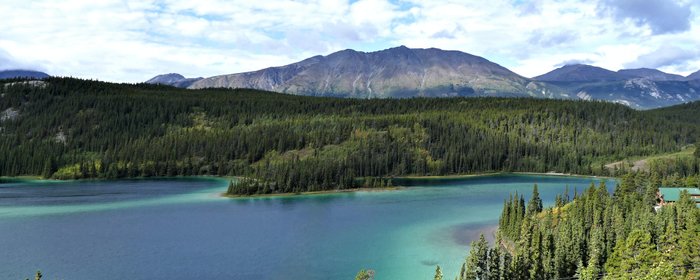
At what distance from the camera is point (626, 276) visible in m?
46.8

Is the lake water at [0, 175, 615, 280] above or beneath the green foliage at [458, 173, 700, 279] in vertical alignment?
beneath

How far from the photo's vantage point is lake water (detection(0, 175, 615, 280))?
212 ft

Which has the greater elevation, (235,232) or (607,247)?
(607,247)

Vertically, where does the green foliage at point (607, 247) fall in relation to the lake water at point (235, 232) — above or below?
above

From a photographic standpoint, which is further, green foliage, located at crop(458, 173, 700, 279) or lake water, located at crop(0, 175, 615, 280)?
lake water, located at crop(0, 175, 615, 280)

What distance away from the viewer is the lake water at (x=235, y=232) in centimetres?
6469

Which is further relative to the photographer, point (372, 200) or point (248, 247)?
point (372, 200)

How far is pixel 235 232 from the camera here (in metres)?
86.8

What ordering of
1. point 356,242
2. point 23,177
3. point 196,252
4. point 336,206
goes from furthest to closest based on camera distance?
point 23,177
point 336,206
point 356,242
point 196,252

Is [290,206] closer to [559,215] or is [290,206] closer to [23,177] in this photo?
[559,215]

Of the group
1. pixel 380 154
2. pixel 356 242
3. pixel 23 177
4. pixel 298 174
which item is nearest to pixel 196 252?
pixel 356 242

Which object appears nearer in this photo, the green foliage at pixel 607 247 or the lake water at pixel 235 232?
the green foliage at pixel 607 247

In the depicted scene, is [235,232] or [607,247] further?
[235,232]

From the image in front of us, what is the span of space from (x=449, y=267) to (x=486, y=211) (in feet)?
146
